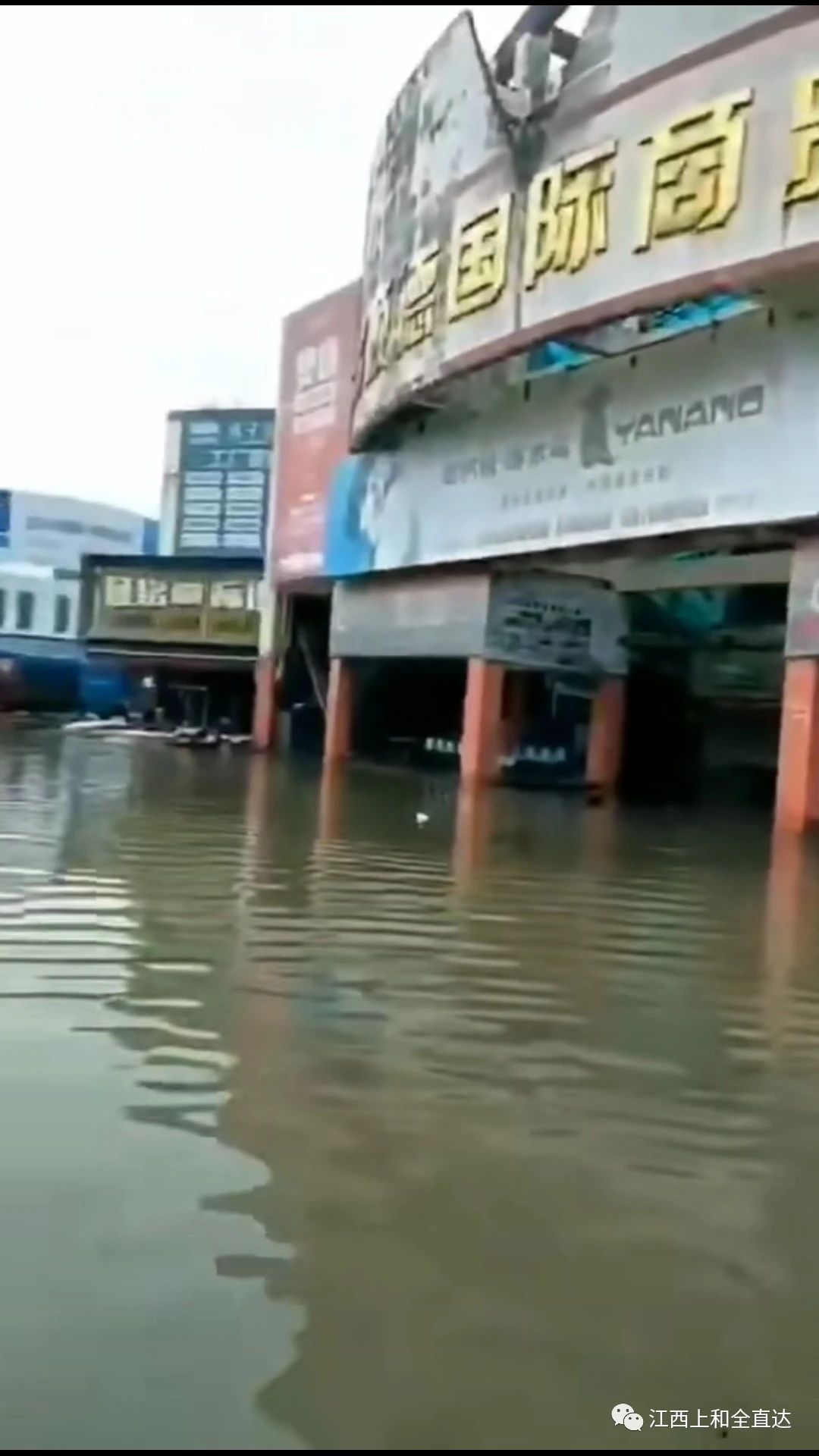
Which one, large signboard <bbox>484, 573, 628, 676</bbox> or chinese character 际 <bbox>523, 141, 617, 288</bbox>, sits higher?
chinese character 际 <bbox>523, 141, 617, 288</bbox>

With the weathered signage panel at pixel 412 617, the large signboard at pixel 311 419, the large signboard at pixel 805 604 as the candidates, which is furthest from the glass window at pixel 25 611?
the large signboard at pixel 805 604

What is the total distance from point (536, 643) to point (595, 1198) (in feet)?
65.1

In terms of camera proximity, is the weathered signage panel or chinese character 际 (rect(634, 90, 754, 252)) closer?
chinese character 际 (rect(634, 90, 754, 252))

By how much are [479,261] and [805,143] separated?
5.61m

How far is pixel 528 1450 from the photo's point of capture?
2617mm

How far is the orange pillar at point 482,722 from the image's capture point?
23.0 m

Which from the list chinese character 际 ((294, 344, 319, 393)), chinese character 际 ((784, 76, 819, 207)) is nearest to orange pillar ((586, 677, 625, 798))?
chinese character 际 ((784, 76, 819, 207))

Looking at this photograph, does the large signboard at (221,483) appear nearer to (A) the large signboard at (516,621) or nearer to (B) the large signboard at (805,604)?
(A) the large signboard at (516,621)

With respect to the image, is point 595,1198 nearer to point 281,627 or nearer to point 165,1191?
point 165,1191

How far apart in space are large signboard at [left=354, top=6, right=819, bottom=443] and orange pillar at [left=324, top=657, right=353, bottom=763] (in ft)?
25.2

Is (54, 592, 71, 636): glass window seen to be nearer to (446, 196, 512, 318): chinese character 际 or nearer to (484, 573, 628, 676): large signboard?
(484, 573, 628, 676): large signboard

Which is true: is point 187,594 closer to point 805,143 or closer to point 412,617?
point 412,617

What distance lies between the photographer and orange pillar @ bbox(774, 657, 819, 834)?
16406 millimetres

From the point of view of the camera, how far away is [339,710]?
29125 mm
